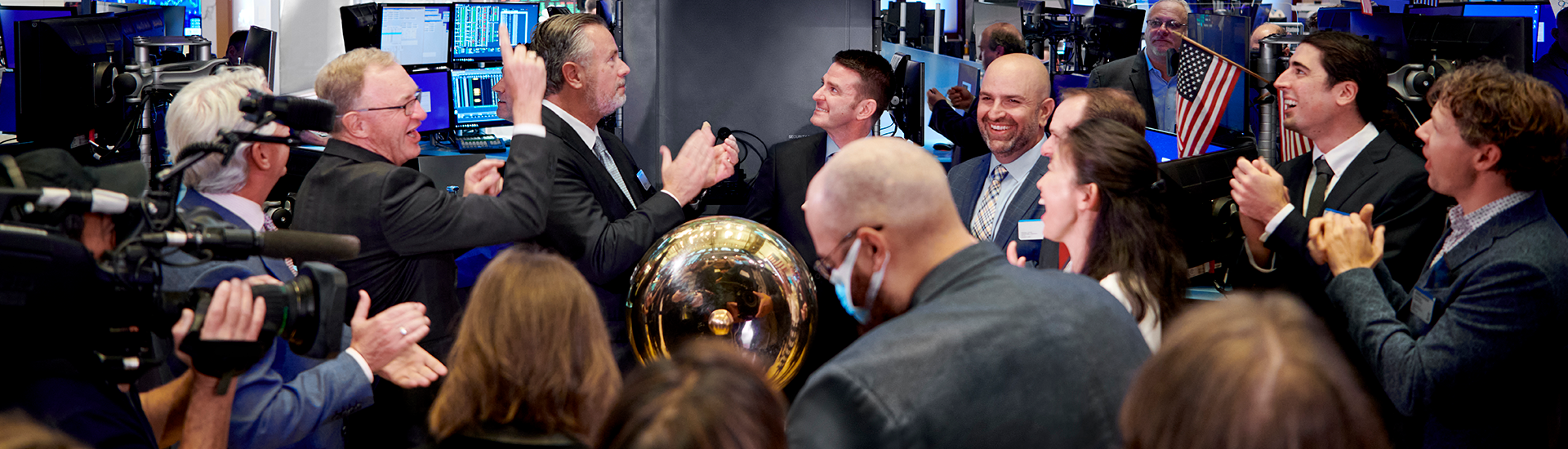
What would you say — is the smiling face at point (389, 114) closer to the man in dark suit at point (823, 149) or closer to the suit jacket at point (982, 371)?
the man in dark suit at point (823, 149)

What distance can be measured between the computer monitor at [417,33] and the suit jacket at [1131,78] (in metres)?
4.11

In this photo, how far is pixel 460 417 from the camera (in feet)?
5.39

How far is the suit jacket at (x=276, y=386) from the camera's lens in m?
2.15

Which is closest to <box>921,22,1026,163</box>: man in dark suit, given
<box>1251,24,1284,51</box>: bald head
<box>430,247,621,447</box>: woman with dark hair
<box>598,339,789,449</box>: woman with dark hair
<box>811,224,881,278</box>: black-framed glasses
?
<box>1251,24,1284,51</box>: bald head

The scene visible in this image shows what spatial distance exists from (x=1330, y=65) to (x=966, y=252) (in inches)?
79.4

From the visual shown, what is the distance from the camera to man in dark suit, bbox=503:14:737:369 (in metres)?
3.10

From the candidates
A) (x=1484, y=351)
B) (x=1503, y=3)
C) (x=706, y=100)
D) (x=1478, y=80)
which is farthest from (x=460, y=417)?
(x=1503, y=3)

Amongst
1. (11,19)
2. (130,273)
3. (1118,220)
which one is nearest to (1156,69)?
(1118,220)

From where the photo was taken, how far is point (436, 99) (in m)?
6.84

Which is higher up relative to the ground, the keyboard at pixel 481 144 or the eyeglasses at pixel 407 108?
the eyeglasses at pixel 407 108

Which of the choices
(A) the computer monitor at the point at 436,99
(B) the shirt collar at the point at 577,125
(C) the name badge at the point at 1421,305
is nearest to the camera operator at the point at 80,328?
(B) the shirt collar at the point at 577,125

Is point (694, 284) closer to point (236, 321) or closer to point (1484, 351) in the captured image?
point (236, 321)

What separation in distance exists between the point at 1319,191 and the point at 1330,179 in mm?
49

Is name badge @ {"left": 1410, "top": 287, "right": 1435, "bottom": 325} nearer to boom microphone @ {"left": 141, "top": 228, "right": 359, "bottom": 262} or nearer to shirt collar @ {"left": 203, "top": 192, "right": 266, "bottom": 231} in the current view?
boom microphone @ {"left": 141, "top": 228, "right": 359, "bottom": 262}
